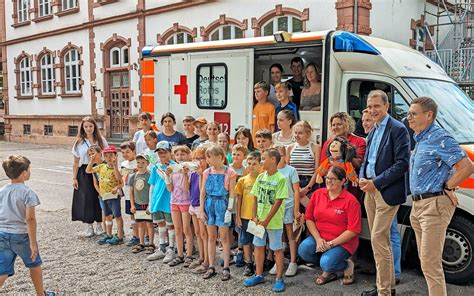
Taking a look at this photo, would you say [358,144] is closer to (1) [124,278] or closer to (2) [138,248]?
(1) [124,278]

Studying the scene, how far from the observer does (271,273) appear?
5.04 m

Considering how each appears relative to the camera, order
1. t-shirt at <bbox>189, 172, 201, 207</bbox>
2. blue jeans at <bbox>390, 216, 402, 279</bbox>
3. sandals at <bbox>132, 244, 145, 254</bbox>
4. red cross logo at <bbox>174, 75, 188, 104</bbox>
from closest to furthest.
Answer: blue jeans at <bbox>390, 216, 402, 279</bbox> < t-shirt at <bbox>189, 172, 201, 207</bbox> < sandals at <bbox>132, 244, 145, 254</bbox> < red cross logo at <bbox>174, 75, 188, 104</bbox>

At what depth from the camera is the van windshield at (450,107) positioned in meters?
4.87

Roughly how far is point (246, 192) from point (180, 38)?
46.9 ft

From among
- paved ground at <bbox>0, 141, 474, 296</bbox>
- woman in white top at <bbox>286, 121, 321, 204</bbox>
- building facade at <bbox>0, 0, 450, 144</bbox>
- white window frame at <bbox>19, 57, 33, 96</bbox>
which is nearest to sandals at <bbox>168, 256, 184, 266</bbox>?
paved ground at <bbox>0, 141, 474, 296</bbox>

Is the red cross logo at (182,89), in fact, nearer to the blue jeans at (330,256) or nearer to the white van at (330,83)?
the white van at (330,83)

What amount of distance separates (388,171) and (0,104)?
37066mm

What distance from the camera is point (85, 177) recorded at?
6.55 m

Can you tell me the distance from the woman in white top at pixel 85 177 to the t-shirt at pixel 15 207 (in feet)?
8.16

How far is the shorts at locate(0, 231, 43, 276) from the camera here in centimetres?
400

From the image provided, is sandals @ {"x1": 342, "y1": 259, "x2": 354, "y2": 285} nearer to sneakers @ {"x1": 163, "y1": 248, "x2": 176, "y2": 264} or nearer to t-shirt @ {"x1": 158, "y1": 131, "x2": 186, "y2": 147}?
sneakers @ {"x1": 163, "y1": 248, "x2": 176, "y2": 264}

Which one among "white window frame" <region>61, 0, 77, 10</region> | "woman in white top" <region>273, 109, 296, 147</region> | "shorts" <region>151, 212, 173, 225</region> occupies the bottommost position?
"shorts" <region>151, 212, 173, 225</region>

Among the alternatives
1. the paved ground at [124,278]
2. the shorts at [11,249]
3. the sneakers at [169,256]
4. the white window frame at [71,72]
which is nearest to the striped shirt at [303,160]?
the paved ground at [124,278]

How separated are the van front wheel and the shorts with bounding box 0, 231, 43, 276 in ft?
13.6
